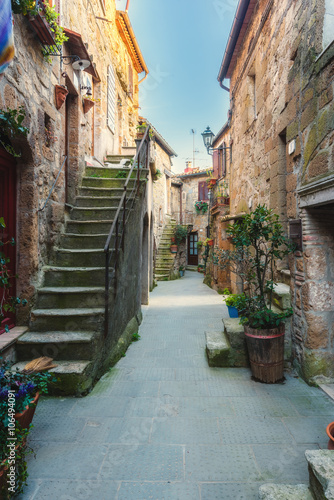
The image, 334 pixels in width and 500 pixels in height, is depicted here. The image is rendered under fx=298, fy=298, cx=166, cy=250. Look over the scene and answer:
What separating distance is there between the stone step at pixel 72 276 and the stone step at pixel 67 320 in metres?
0.55

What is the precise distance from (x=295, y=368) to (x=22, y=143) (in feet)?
13.7

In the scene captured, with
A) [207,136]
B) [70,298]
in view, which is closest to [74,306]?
[70,298]

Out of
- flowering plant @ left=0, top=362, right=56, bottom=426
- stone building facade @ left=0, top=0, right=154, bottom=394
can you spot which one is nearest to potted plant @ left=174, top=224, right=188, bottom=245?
stone building facade @ left=0, top=0, right=154, bottom=394

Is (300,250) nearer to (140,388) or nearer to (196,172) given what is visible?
(140,388)

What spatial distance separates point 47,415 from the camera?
2736 millimetres

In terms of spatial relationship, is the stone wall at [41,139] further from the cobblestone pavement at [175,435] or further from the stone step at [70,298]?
the cobblestone pavement at [175,435]

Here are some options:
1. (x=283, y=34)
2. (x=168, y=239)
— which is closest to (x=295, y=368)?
(x=283, y=34)

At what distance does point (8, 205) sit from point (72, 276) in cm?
121

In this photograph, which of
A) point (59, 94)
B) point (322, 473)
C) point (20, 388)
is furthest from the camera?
point (59, 94)

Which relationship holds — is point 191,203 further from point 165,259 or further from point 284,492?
point 284,492

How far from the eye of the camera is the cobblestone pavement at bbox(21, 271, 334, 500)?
6.52 feet

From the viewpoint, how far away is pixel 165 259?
15062 mm

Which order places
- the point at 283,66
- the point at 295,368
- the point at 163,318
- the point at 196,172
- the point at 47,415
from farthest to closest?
the point at 196,172
the point at 163,318
the point at 283,66
the point at 295,368
the point at 47,415

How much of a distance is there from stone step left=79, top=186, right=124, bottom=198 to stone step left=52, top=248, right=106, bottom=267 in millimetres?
1653
